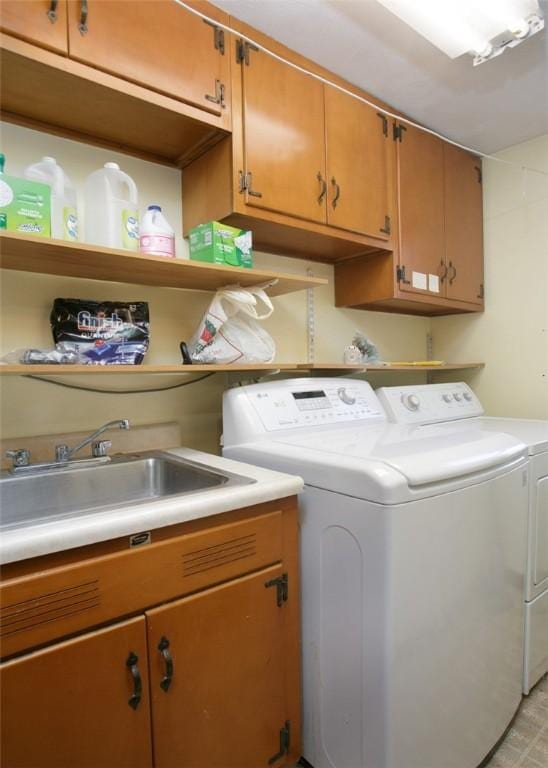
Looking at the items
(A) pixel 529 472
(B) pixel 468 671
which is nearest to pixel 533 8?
(A) pixel 529 472

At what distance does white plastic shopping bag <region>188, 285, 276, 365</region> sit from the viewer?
1550mm

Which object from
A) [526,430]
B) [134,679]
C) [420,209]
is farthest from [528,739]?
[420,209]

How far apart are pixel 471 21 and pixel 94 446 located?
201 cm

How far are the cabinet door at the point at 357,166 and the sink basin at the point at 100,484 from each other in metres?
1.19

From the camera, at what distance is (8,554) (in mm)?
762

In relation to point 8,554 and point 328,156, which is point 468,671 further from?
point 328,156

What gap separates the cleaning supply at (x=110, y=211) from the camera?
1.38 meters

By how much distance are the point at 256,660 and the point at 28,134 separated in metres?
1.77

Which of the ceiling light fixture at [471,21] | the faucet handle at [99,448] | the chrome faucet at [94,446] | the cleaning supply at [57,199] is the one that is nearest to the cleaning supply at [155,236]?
the cleaning supply at [57,199]

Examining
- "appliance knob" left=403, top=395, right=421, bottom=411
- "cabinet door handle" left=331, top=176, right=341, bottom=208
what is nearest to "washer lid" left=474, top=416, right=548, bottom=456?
"appliance knob" left=403, top=395, right=421, bottom=411

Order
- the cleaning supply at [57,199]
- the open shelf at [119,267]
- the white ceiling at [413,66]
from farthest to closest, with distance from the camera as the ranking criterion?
1. the white ceiling at [413,66]
2. the cleaning supply at [57,199]
3. the open shelf at [119,267]

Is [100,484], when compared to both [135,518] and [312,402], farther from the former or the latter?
[312,402]

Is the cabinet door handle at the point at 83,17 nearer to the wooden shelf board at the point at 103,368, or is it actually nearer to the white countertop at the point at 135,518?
the wooden shelf board at the point at 103,368

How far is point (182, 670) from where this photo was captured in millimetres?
995
